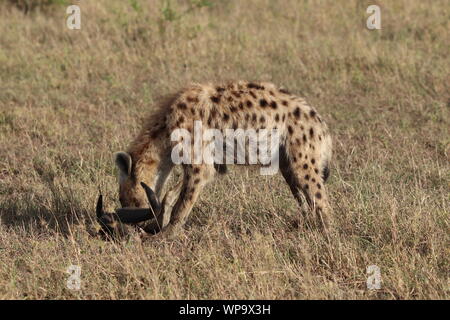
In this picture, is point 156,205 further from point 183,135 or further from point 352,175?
point 352,175

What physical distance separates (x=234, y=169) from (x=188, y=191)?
134cm

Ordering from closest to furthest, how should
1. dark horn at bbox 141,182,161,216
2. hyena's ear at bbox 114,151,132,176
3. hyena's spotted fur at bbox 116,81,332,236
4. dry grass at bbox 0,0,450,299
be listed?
dry grass at bbox 0,0,450,299 < dark horn at bbox 141,182,161,216 < hyena's ear at bbox 114,151,132,176 < hyena's spotted fur at bbox 116,81,332,236

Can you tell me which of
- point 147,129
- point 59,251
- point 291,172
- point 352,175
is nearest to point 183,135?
point 147,129

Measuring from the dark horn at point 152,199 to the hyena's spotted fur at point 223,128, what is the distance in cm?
12

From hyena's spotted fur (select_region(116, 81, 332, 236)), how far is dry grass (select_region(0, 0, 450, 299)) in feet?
1.00

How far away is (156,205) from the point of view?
510cm

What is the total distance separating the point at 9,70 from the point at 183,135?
4.79 meters

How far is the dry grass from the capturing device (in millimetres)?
4652

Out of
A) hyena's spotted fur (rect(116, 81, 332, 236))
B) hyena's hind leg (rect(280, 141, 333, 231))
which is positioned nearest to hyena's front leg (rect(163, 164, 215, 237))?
hyena's spotted fur (rect(116, 81, 332, 236))

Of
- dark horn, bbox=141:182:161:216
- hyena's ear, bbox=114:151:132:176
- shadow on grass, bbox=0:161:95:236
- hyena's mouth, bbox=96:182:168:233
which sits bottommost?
shadow on grass, bbox=0:161:95:236

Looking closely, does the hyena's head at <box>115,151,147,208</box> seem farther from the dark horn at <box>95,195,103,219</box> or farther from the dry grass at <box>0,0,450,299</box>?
the dry grass at <box>0,0,450,299</box>

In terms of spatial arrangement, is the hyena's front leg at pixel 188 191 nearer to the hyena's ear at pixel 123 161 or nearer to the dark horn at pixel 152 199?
the dark horn at pixel 152 199
